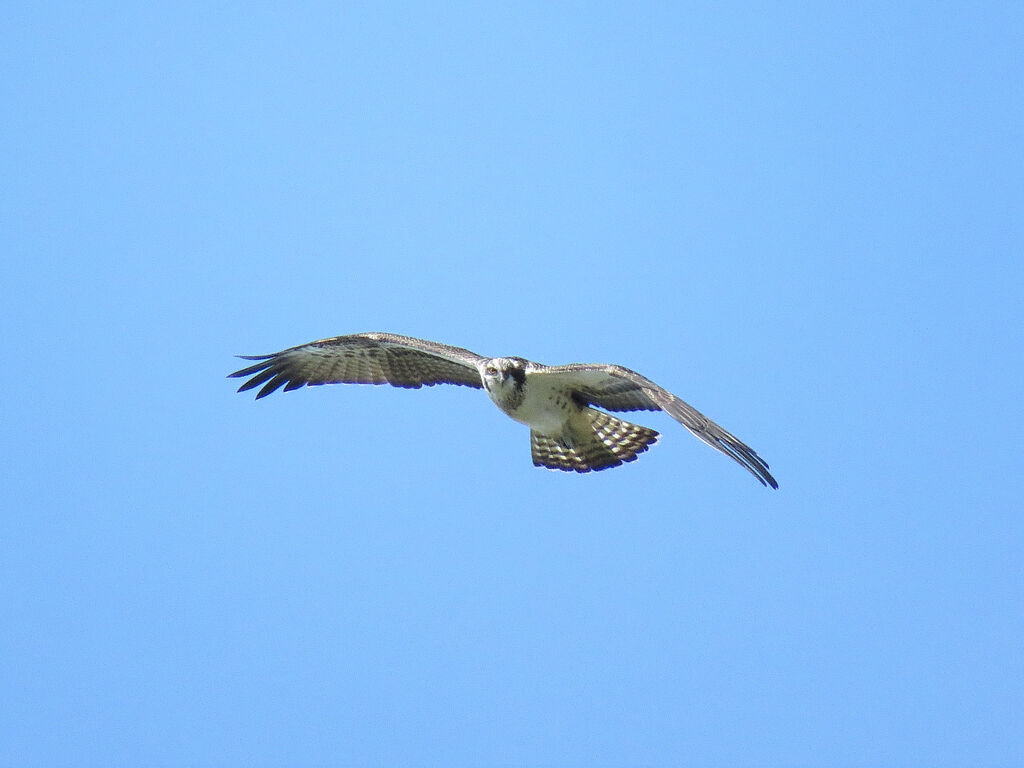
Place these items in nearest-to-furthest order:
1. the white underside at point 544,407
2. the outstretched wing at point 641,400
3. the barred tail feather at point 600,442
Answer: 1. the outstretched wing at point 641,400
2. the white underside at point 544,407
3. the barred tail feather at point 600,442

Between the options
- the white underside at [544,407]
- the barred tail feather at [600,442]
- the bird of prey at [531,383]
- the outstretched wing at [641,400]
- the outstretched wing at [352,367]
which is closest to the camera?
the outstretched wing at [641,400]

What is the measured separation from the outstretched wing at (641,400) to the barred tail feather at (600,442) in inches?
11.0

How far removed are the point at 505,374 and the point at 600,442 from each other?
3.89 ft

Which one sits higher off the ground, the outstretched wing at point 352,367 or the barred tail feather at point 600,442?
the outstretched wing at point 352,367

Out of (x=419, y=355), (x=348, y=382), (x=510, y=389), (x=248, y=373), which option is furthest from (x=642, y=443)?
(x=248, y=373)

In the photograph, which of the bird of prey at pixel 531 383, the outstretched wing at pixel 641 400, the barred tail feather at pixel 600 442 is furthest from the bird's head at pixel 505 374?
the barred tail feather at pixel 600 442

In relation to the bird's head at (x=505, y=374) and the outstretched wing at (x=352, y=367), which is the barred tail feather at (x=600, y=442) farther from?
the outstretched wing at (x=352, y=367)

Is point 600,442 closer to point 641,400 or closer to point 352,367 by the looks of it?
point 641,400

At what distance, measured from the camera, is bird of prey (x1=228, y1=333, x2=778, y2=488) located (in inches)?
326

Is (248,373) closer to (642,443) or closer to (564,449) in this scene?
(564,449)

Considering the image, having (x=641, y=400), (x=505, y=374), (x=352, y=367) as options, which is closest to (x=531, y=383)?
(x=505, y=374)

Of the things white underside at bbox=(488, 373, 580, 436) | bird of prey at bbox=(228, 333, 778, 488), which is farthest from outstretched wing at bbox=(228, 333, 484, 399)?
white underside at bbox=(488, 373, 580, 436)

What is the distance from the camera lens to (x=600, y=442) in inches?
364

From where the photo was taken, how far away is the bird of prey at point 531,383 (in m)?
8.27
